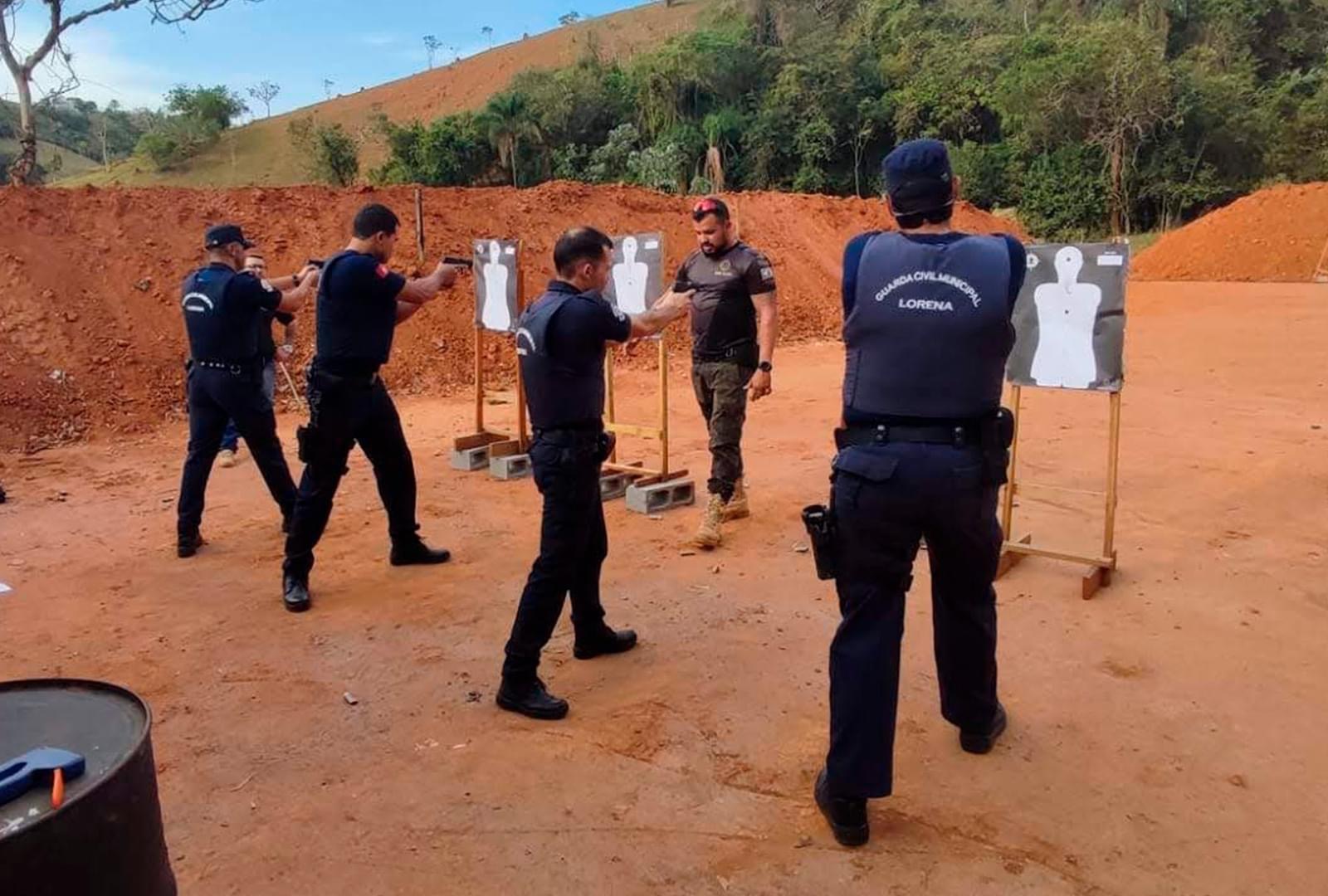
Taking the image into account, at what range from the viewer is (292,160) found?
48.6 metres

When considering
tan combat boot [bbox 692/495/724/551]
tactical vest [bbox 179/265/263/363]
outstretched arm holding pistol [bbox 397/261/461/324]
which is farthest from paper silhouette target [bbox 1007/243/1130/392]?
tactical vest [bbox 179/265/263/363]

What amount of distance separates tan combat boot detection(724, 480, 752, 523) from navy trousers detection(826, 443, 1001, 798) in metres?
3.24

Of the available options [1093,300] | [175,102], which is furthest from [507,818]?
[175,102]

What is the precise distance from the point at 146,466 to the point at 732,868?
752 cm

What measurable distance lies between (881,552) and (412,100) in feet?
225

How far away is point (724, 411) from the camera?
19.5 feet

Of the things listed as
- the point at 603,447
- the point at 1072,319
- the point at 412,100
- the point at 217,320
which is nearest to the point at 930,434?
the point at 603,447

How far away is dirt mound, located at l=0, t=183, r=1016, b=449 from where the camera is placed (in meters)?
10.5

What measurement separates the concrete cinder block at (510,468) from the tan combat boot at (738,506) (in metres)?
1.98

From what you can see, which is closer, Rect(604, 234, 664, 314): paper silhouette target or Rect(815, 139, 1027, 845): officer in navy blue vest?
Rect(815, 139, 1027, 845): officer in navy blue vest

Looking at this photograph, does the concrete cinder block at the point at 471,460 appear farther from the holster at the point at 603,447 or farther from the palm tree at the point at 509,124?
the palm tree at the point at 509,124

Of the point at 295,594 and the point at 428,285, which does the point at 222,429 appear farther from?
the point at 428,285

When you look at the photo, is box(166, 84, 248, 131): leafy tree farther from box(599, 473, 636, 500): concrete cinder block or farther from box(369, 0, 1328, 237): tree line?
box(599, 473, 636, 500): concrete cinder block

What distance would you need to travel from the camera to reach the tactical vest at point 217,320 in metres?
5.64
